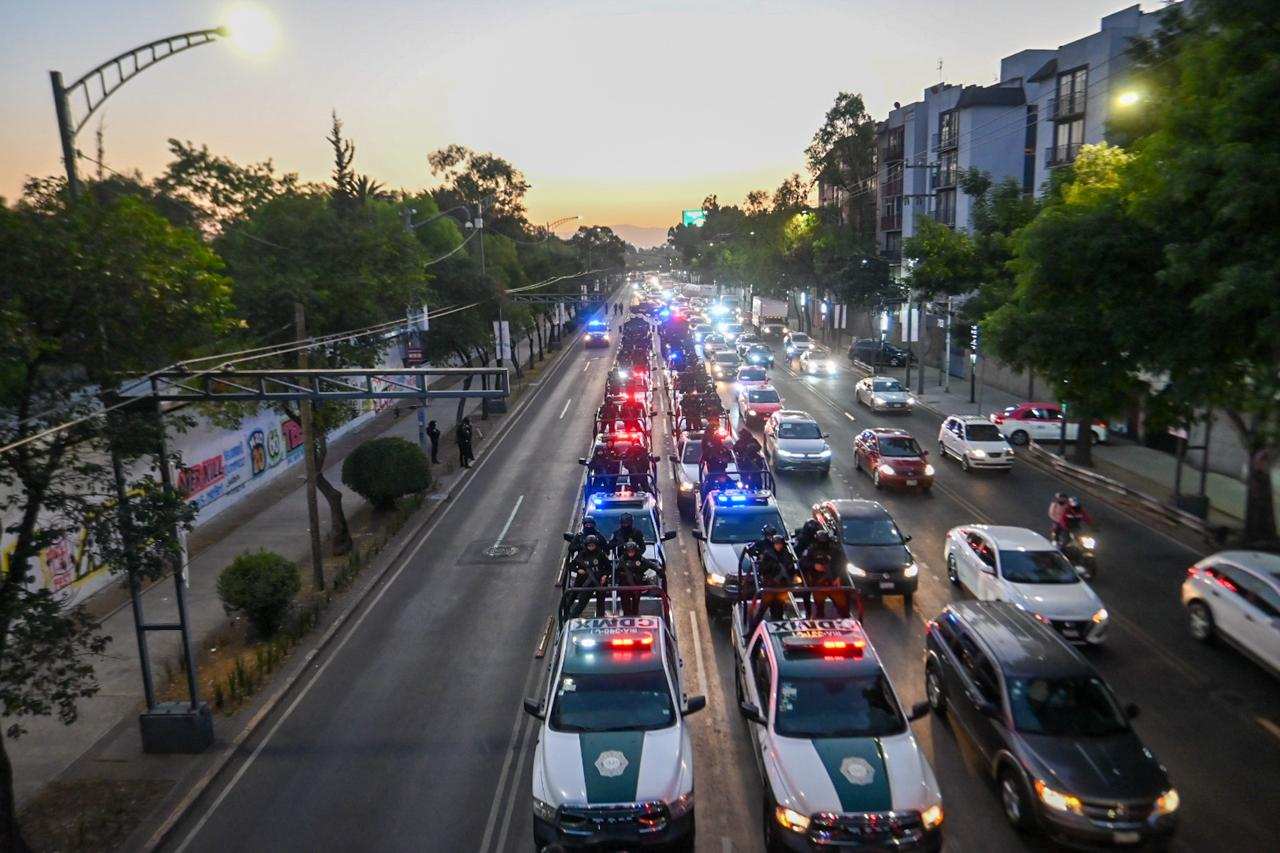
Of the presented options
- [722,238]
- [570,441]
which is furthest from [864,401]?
[722,238]

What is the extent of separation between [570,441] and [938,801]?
2805 cm

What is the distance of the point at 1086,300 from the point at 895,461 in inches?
317

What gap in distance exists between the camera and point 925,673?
44.2 ft

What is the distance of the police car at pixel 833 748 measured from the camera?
8906mm

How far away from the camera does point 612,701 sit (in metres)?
10.6

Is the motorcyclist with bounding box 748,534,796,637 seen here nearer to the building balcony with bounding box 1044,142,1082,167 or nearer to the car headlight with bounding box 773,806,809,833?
the car headlight with bounding box 773,806,809,833

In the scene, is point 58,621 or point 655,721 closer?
point 58,621

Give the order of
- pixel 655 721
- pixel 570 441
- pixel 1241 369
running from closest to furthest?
pixel 655 721, pixel 1241 369, pixel 570 441

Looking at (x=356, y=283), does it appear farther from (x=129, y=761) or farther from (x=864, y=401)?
(x=864, y=401)

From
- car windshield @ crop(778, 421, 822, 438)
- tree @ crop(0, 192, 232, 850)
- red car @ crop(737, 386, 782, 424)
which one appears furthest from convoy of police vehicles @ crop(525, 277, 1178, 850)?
red car @ crop(737, 386, 782, 424)

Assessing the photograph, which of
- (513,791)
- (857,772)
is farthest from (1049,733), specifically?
(513,791)

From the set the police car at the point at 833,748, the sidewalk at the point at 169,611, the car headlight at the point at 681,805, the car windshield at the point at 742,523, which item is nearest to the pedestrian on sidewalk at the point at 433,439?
the sidewalk at the point at 169,611

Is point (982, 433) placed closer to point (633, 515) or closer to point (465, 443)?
point (633, 515)

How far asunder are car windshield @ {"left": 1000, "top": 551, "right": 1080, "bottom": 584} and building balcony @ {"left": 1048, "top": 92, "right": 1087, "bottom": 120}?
36654mm
